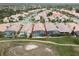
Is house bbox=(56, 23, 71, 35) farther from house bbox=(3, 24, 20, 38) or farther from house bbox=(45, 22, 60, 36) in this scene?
house bbox=(3, 24, 20, 38)

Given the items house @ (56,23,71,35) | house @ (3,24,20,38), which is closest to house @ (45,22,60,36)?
house @ (56,23,71,35)

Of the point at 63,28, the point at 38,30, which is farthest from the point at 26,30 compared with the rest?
the point at 63,28

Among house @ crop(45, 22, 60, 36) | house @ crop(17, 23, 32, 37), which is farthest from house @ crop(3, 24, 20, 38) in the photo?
house @ crop(45, 22, 60, 36)

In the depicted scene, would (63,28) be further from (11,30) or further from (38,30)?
(11,30)

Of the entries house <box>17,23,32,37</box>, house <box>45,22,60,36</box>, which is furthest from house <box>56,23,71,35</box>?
house <box>17,23,32,37</box>

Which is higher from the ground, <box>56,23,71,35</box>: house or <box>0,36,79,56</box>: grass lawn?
<box>56,23,71,35</box>: house

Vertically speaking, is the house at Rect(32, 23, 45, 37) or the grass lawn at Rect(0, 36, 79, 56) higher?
the house at Rect(32, 23, 45, 37)

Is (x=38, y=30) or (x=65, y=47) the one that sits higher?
(x=38, y=30)

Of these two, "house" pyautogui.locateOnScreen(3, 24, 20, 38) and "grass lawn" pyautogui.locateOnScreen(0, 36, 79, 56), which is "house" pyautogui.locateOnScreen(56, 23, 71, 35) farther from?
"house" pyautogui.locateOnScreen(3, 24, 20, 38)

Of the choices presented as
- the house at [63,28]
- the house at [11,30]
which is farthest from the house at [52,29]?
the house at [11,30]

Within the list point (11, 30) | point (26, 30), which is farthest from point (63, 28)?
point (11, 30)

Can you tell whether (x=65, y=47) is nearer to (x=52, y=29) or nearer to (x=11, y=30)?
(x=52, y=29)

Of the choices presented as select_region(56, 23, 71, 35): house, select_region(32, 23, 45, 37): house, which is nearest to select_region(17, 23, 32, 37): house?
select_region(32, 23, 45, 37): house
